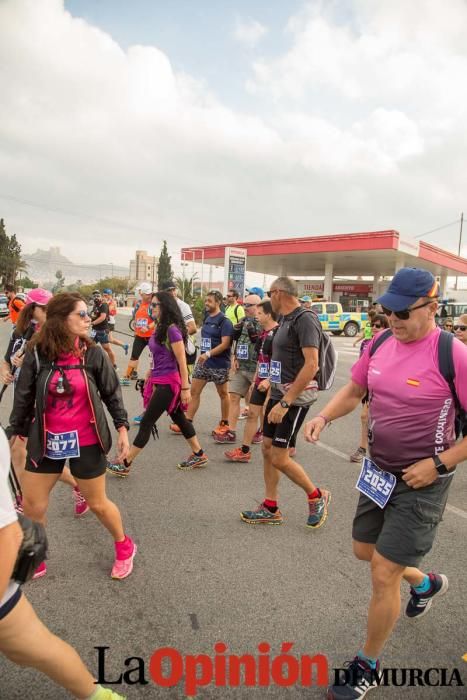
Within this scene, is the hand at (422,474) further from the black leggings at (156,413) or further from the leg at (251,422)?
the leg at (251,422)

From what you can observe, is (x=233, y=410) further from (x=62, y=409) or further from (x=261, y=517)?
(x=62, y=409)

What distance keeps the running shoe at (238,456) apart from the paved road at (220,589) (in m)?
0.74

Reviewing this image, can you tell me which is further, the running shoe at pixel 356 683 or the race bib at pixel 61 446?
the race bib at pixel 61 446

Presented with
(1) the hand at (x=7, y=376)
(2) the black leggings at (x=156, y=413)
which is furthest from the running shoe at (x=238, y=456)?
(1) the hand at (x=7, y=376)

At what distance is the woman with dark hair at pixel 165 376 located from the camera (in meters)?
4.54

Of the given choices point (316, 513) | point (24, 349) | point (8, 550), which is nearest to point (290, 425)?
point (316, 513)

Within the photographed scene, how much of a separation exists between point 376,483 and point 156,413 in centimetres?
277

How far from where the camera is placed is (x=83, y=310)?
2854 millimetres

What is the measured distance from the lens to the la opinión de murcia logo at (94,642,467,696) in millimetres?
2133

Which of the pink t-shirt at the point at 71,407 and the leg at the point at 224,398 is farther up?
the pink t-shirt at the point at 71,407

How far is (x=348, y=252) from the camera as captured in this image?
28109 millimetres

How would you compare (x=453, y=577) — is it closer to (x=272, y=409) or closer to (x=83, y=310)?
(x=272, y=409)

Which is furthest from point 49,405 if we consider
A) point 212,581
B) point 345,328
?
point 345,328

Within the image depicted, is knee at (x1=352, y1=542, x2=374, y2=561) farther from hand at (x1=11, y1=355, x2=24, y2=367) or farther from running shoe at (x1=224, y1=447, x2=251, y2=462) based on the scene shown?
hand at (x1=11, y1=355, x2=24, y2=367)
